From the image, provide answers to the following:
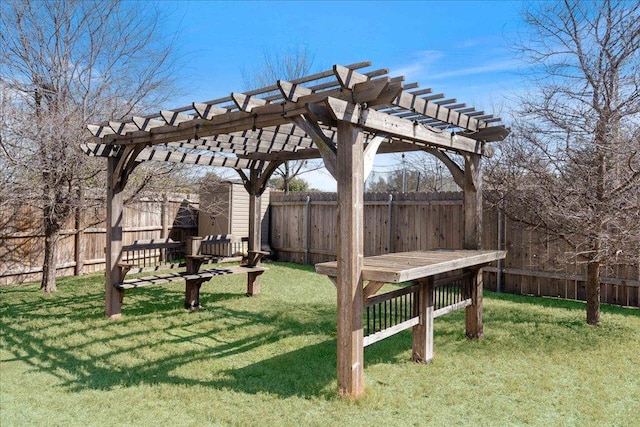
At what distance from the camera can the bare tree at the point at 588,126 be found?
476 centimetres

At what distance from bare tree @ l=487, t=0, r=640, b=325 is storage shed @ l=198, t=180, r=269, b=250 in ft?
23.1

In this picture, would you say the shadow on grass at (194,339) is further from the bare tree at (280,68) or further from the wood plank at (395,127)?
the bare tree at (280,68)

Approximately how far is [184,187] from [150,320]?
410 cm

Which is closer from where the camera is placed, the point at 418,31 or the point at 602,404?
the point at 602,404

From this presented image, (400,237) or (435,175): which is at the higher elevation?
(435,175)

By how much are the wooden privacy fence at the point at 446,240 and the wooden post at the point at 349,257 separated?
336 cm

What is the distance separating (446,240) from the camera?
808cm

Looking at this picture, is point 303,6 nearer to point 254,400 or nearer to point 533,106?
point 533,106

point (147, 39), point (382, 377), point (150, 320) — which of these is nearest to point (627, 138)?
point (382, 377)

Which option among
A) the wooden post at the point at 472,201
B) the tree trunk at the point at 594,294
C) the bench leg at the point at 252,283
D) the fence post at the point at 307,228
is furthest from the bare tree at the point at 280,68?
the tree trunk at the point at 594,294

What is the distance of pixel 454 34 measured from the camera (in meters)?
8.47

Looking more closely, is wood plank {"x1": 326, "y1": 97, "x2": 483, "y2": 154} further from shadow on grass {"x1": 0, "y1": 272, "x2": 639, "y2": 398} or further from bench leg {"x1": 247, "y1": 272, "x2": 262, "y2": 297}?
bench leg {"x1": 247, "y1": 272, "x2": 262, "y2": 297}

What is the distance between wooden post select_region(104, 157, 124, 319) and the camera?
18.3ft

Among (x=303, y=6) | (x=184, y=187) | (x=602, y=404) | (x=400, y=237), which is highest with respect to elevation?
(x=303, y=6)
